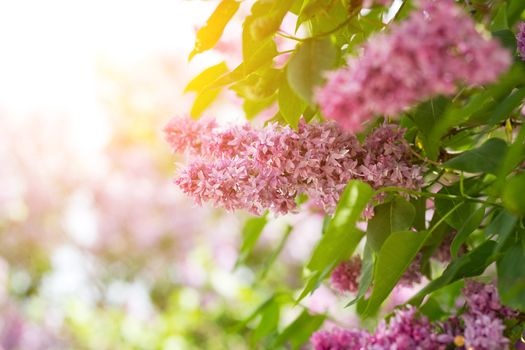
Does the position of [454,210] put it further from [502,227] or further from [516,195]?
[516,195]

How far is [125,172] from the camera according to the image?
372 centimetres

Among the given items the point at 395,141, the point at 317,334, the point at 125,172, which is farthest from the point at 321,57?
the point at 125,172

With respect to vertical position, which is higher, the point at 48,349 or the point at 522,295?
the point at 48,349

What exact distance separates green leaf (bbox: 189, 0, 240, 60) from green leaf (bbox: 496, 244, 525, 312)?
0.30 meters

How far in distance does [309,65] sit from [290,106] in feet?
0.27

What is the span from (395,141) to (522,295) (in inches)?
7.7

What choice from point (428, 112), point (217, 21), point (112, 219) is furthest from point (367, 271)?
point (112, 219)

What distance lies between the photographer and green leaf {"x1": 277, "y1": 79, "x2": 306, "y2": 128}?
1.94ft

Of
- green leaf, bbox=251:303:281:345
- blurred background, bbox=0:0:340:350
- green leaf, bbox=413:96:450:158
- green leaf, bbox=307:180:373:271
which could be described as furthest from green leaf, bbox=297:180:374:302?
blurred background, bbox=0:0:340:350

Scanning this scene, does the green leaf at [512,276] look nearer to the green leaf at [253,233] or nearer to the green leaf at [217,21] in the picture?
the green leaf at [217,21]

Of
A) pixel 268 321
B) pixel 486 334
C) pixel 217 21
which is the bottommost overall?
pixel 486 334

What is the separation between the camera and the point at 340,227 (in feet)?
1.88

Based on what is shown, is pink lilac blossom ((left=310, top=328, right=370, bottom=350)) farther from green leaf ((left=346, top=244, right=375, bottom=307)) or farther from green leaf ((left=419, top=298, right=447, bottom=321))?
green leaf ((left=419, top=298, right=447, bottom=321))

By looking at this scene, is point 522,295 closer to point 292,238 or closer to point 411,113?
point 411,113
